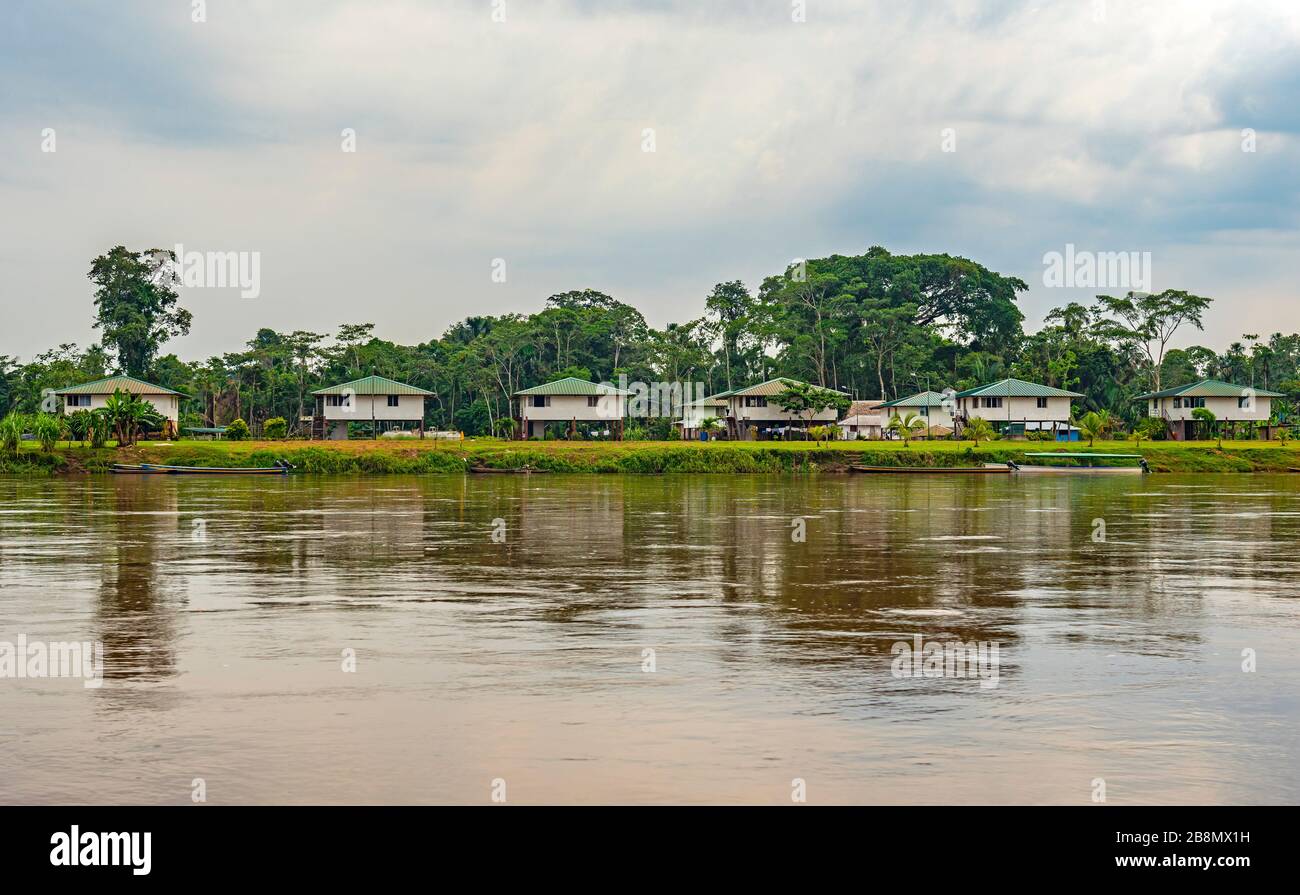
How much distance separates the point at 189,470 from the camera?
72.8 meters

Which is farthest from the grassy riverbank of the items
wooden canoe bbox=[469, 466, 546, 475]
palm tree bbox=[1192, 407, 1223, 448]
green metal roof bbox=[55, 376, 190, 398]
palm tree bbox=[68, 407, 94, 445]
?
palm tree bbox=[1192, 407, 1223, 448]

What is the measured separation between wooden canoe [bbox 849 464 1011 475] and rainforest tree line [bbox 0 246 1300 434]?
3634 centimetres

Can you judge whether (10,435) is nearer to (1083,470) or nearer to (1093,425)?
(1083,470)

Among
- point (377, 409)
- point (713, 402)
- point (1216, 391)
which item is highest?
point (1216, 391)

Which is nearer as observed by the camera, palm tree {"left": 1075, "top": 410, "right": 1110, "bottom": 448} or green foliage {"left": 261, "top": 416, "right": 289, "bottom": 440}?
palm tree {"left": 1075, "top": 410, "right": 1110, "bottom": 448}

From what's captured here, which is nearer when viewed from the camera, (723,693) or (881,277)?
(723,693)

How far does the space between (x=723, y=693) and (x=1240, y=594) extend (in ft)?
39.7

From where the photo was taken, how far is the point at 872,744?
11.5 metres

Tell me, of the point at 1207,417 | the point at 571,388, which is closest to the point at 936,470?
the point at 571,388

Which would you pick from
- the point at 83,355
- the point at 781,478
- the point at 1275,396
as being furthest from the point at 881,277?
the point at 83,355

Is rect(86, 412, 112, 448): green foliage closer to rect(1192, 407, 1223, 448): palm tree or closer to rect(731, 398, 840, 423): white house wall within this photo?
rect(731, 398, 840, 423): white house wall

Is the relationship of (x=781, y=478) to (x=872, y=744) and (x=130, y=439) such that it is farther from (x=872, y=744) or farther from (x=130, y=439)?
(x=872, y=744)

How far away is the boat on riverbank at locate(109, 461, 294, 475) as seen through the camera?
72.9 meters

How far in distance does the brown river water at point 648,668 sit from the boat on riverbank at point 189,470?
40.8m
